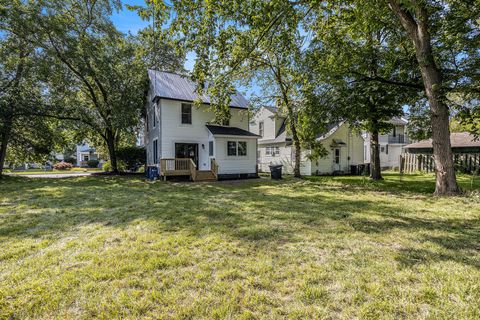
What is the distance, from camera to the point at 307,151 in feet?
63.2

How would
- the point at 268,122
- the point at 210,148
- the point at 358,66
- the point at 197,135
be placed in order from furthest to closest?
the point at 268,122, the point at 197,135, the point at 210,148, the point at 358,66

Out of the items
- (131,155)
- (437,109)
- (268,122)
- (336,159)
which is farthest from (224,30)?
(131,155)

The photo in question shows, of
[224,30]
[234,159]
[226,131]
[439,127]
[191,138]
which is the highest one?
[224,30]

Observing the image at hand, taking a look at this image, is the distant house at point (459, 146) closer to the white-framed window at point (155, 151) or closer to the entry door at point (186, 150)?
the entry door at point (186, 150)

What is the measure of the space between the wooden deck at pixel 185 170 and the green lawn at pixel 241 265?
830 cm

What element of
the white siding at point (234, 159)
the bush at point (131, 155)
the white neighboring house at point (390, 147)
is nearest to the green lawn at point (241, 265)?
the white siding at point (234, 159)

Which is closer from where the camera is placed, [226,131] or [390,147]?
[226,131]

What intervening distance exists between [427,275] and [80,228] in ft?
18.6

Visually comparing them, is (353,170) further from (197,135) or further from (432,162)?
(197,135)

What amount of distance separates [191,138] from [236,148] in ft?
9.91

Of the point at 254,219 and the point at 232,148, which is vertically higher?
the point at 232,148

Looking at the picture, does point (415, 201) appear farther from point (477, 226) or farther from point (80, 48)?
point (80, 48)

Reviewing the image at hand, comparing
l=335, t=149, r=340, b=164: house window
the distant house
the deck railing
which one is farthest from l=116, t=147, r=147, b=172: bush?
the distant house

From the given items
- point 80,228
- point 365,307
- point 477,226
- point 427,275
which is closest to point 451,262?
point 427,275
